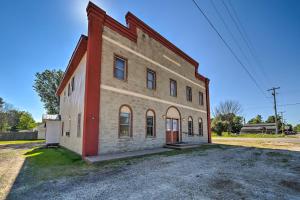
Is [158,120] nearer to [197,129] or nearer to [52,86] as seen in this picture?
[197,129]

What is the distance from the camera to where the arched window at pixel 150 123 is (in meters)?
12.5

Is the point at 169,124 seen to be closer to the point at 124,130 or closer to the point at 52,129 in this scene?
the point at 124,130

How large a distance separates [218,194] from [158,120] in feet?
31.1

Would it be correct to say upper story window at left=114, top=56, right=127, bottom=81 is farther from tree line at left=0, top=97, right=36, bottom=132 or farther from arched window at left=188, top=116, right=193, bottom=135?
tree line at left=0, top=97, right=36, bottom=132

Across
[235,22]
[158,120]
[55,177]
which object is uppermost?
[235,22]

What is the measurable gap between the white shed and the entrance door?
1167cm

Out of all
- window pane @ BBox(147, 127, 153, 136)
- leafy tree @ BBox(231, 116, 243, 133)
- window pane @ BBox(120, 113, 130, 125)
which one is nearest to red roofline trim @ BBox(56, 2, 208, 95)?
window pane @ BBox(120, 113, 130, 125)

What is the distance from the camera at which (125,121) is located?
1085 cm

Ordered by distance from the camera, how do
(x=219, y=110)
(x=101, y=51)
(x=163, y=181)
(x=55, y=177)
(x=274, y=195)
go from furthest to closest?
(x=219, y=110)
(x=101, y=51)
(x=55, y=177)
(x=163, y=181)
(x=274, y=195)

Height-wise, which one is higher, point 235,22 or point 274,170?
point 235,22

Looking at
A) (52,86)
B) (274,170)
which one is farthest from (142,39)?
(52,86)

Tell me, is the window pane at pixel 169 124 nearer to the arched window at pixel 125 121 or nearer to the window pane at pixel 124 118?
the arched window at pixel 125 121

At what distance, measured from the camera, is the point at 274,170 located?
254 inches

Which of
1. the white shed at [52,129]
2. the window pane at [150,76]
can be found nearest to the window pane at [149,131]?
the window pane at [150,76]
